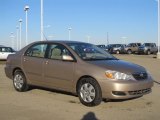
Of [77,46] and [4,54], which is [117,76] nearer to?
[77,46]

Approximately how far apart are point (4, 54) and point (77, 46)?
21.7m

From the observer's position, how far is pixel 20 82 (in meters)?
10.7

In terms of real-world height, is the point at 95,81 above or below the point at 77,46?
below

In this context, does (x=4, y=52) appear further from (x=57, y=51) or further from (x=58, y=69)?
(x=58, y=69)

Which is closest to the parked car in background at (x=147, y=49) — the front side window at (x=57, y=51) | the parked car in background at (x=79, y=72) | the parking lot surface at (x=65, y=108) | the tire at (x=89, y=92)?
the parking lot surface at (x=65, y=108)

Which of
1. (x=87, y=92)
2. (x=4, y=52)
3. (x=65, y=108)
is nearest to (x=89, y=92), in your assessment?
(x=87, y=92)

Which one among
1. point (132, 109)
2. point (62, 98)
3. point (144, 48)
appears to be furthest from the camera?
point (144, 48)

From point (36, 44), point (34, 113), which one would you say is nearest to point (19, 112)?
point (34, 113)

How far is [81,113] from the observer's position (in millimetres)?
7746

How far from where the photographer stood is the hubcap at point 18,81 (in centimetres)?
1072

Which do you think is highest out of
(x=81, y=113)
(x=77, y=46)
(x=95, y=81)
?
(x=77, y=46)

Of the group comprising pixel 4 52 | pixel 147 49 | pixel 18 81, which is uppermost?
pixel 147 49

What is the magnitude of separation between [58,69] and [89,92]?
1.22m

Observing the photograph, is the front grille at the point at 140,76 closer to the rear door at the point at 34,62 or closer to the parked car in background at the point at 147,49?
the rear door at the point at 34,62
